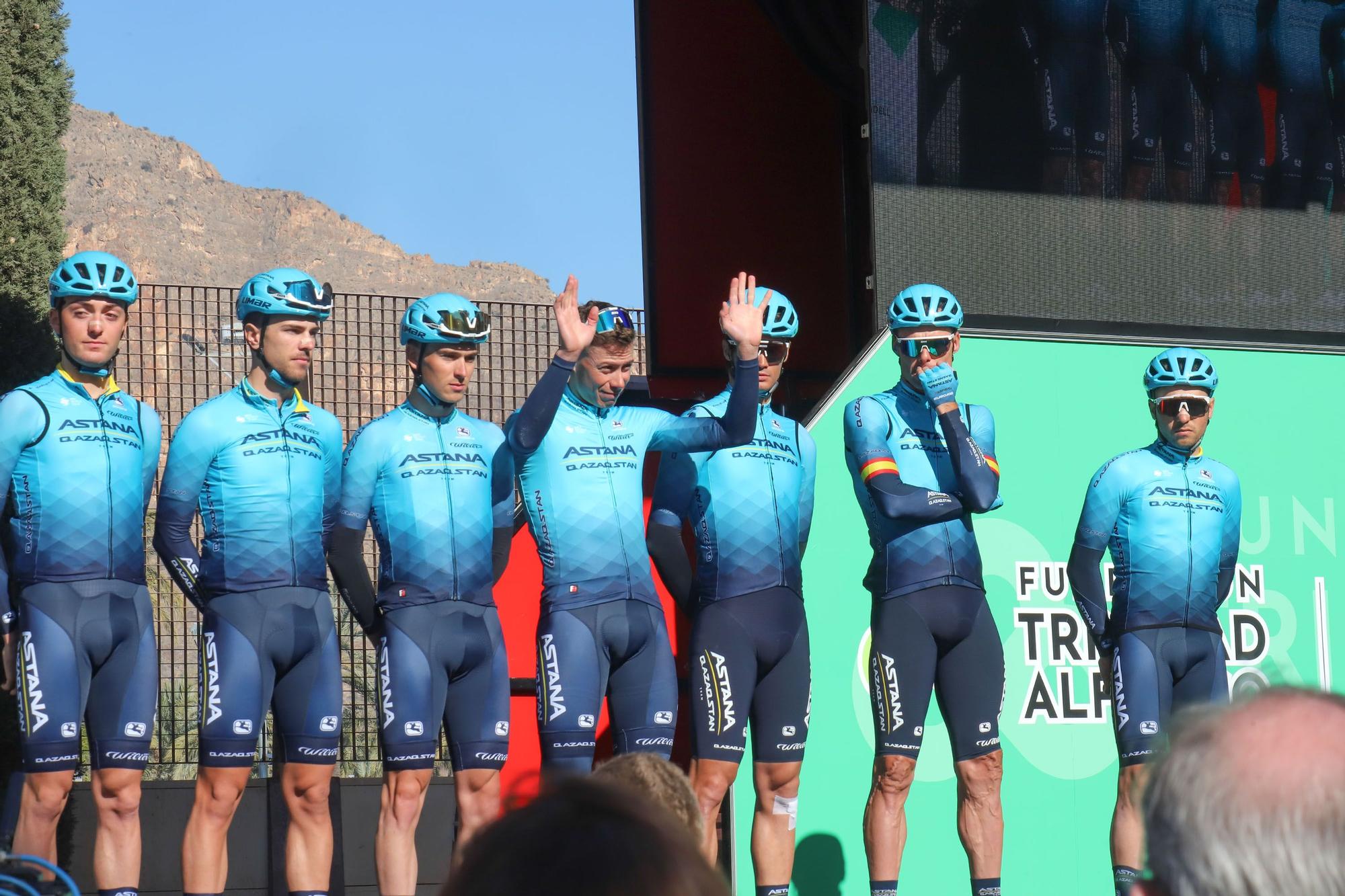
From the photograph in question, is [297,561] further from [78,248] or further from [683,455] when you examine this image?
[78,248]

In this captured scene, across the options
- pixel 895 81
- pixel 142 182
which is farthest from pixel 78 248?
pixel 895 81

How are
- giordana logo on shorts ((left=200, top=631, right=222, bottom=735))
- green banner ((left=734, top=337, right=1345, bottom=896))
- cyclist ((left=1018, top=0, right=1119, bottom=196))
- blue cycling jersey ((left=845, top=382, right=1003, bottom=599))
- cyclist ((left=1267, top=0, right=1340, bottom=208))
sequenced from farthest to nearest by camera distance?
cyclist ((left=1267, top=0, right=1340, bottom=208)), cyclist ((left=1018, top=0, right=1119, bottom=196)), green banner ((left=734, top=337, right=1345, bottom=896)), blue cycling jersey ((left=845, top=382, right=1003, bottom=599)), giordana logo on shorts ((left=200, top=631, right=222, bottom=735))

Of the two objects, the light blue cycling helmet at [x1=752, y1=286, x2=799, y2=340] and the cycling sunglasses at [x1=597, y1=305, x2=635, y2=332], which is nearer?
the cycling sunglasses at [x1=597, y1=305, x2=635, y2=332]

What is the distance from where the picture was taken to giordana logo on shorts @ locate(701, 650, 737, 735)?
19.8 ft

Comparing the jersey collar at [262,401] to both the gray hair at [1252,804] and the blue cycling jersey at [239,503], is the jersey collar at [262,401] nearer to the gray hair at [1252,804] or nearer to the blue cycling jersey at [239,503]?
the blue cycling jersey at [239,503]

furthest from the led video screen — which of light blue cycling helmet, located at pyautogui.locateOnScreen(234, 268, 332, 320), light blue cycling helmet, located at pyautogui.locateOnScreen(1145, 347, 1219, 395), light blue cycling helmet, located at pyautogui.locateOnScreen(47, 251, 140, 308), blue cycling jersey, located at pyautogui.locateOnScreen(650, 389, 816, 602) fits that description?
light blue cycling helmet, located at pyautogui.locateOnScreen(47, 251, 140, 308)

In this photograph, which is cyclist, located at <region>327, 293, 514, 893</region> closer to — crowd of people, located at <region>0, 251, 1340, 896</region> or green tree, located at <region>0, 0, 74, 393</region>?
crowd of people, located at <region>0, 251, 1340, 896</region>

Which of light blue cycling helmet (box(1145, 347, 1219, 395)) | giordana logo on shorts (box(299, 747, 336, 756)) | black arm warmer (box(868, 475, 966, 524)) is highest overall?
light blue cycling helmet (box(1145, 347, 1219, 395))

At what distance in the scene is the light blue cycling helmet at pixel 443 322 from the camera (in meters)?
5.95

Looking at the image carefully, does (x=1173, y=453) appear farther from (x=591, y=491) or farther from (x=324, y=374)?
(x=324, y=374)

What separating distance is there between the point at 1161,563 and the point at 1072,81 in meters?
3.36

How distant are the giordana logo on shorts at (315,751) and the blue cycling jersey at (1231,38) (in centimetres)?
648

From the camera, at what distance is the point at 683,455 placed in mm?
6430

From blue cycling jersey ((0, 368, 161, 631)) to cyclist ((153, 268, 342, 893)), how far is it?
17 centimetres
